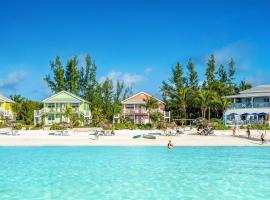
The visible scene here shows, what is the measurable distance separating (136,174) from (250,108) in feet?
129

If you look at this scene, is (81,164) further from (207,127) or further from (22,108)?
(22,108)

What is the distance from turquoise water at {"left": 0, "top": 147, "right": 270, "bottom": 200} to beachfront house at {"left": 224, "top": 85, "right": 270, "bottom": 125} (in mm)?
23422

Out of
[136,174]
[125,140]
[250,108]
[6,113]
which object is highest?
[6,113]

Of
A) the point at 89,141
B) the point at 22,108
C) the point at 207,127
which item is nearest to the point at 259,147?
the point at 207,127

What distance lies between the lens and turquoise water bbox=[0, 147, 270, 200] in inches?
656

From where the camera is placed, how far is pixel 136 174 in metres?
21.4

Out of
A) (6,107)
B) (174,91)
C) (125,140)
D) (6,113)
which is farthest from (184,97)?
(6,107)

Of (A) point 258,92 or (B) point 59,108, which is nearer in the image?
(A) point 258,92

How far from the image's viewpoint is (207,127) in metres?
45.9

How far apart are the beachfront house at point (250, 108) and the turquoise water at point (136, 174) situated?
23422 mm

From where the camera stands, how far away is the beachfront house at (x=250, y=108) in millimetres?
55719

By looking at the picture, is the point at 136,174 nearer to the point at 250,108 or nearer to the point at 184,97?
the point at 250,108

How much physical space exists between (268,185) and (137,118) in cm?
5273

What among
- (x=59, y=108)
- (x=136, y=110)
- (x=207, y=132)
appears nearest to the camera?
(x=207, y=132)
